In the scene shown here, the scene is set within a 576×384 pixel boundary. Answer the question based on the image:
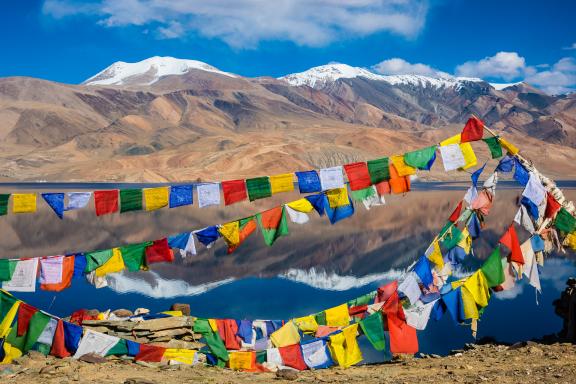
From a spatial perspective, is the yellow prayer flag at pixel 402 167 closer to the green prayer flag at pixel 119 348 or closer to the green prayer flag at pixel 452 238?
the green prayer flag at pixel 452 238

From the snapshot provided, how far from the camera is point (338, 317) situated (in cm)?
1134

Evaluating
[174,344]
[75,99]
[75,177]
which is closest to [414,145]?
[75,177]

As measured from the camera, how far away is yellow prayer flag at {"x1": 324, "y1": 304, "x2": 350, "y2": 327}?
11.3 metres

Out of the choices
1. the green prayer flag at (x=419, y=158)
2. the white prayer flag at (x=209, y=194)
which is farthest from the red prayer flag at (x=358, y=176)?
the white prayer flag at (x=209, y=194)

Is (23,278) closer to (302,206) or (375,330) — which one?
(302,206)

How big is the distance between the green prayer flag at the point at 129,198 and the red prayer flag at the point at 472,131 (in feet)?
18.5

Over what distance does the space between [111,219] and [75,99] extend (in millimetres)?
152083

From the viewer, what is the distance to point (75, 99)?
178 m

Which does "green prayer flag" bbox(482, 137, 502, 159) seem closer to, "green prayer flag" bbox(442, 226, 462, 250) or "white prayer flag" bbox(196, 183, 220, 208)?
"green prayer flag" bbox(442, 226, 462, 250)

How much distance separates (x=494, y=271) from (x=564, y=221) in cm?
202

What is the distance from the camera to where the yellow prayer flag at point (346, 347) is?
927cm

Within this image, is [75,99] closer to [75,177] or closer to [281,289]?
[75,177]

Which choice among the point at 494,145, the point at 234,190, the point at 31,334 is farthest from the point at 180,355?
the point at 494,145

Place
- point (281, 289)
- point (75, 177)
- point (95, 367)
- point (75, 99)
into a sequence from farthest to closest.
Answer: point (75, 99), point (75, 177), point (281, 289), point (95, 367)
